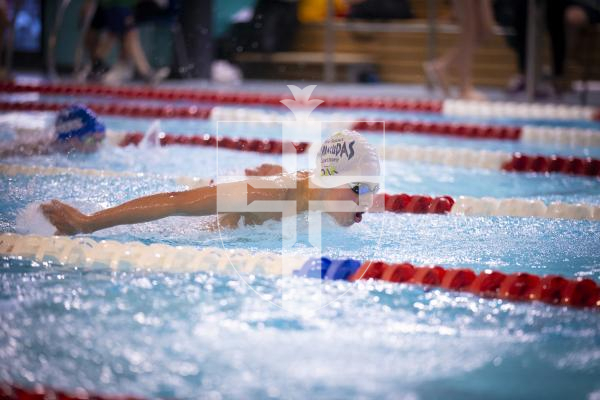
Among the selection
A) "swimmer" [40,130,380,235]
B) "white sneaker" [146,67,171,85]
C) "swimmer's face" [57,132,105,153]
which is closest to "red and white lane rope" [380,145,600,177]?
"swimmer's face" [57,132,105,153]

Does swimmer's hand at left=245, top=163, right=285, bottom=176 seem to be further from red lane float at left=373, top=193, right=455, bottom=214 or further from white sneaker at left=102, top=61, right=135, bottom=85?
white sneaker at left=102, top=61, right=135, bottom=85

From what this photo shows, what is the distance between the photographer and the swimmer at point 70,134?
5.69m

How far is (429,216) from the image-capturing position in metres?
4.50

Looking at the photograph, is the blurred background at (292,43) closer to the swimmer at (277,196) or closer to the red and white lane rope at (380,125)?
the red and white lane rope at (380,125)

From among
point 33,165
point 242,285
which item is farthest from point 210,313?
point 33,165

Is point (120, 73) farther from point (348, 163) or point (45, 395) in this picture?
point (45, 395)

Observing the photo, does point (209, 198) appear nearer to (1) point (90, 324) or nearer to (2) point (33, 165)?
(1) point (90, 324)

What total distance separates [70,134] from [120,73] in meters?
4.88

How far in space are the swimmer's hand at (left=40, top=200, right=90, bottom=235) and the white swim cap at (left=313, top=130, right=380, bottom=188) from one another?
0.94 m

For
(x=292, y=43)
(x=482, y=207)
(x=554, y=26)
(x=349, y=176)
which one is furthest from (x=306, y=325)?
(x=292, y=43)

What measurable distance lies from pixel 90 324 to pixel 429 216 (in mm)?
2080

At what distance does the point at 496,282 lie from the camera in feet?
10.6

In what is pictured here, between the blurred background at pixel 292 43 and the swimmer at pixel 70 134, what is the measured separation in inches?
165

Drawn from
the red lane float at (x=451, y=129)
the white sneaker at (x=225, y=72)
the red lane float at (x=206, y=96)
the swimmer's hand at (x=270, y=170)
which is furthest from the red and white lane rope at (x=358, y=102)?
the swimmer's hand at (x=270, y=170)
